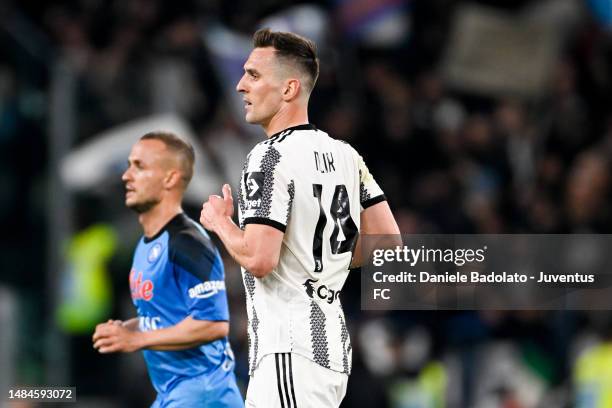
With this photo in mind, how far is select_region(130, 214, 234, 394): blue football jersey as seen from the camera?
5992 mm

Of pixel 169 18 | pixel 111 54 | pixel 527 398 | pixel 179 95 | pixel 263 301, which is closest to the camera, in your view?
pixel 263 301

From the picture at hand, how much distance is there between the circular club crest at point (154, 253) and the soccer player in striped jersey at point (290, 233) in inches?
47.5

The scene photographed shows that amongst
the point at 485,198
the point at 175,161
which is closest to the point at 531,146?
the point at 485,198

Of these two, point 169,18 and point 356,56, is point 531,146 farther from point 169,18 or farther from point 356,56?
point 169,18

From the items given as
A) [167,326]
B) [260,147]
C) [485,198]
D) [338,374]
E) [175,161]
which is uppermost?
[485,198]

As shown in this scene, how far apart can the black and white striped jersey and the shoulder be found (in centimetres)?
96

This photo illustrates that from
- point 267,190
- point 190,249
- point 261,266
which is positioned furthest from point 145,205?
point 261,266

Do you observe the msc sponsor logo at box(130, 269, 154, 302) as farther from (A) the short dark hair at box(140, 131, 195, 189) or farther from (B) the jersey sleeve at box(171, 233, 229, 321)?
(A) the short dark hair at box(140, 131, 195, 189)

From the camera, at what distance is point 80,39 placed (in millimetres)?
12273

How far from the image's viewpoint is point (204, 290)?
19.6ft

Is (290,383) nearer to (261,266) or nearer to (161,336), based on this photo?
(261,266)

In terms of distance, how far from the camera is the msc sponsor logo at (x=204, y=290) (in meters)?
5.97

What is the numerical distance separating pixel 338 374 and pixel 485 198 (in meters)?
6.19

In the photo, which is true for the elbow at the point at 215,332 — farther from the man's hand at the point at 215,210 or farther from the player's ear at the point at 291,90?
the player's ear at the point at 291,90
